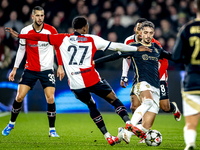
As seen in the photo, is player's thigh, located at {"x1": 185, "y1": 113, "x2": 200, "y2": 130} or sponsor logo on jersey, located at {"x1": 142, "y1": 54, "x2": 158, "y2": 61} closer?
player's thigh, located at {"x1": 185, "y1": 113, "x2": 200, "y2": 130}

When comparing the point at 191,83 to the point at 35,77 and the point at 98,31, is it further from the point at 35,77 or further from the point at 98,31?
the point at 98,31

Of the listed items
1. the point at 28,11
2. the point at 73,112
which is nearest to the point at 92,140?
the point at 73,112

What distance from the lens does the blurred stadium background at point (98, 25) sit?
10.8 m

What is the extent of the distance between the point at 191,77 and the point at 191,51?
10.4 inches

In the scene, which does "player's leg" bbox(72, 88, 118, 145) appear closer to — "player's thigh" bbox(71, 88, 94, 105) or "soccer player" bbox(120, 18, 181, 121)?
"player's thigh" bbox(71, 88, 94, 105)

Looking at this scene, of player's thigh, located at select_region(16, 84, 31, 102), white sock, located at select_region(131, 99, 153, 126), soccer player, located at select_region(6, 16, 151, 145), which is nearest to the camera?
white sock, located at select_region(131, 99, 153, 126)

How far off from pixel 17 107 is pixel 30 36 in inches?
74.7

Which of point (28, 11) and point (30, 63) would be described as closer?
point (30, 63)

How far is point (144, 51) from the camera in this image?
5.19m

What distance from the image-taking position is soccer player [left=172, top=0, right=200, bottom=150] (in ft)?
11.5

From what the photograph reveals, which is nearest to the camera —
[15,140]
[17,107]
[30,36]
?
[30,36]

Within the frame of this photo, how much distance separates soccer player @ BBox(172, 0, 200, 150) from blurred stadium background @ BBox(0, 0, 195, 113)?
22.9ft

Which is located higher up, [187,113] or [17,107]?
[187,113]

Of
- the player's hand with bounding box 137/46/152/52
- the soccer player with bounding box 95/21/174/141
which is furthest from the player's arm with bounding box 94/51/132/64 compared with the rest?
the player's hand with bounding box 137/46/152/52
